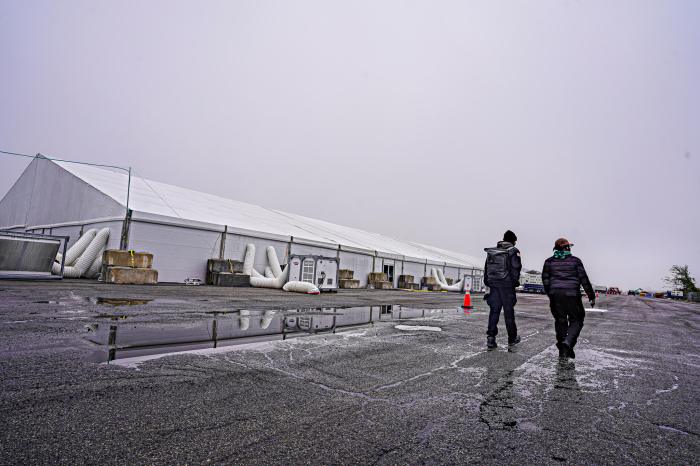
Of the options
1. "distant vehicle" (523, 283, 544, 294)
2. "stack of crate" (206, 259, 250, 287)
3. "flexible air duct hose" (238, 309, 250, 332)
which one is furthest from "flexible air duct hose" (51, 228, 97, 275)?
"distant vehicle" (523, 283, 544, 294)

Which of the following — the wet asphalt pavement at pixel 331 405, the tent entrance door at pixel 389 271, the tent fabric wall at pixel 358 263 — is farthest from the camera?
the tent entrance door at pixel 389 271

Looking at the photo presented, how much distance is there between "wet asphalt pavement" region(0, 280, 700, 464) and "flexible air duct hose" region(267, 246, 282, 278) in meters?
16.8

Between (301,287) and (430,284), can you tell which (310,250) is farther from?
(430,284)

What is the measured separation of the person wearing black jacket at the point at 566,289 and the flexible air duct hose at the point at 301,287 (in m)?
12.4

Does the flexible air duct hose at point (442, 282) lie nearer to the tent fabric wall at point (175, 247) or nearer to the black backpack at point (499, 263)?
the tent fabric wall at point (175, 247)

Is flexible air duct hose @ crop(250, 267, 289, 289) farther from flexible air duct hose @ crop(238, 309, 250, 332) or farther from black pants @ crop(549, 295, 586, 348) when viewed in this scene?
black pants @ crop(549, 295, 586, 348)

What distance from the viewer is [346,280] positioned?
90.0 feet

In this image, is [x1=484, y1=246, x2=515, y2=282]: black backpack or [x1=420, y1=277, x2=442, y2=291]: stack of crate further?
[x1=420, y1=277, x2=442, y2=291]: stack of crate

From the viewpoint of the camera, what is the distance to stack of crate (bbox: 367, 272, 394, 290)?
30867 mm

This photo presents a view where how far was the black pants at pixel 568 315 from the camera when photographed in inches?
235

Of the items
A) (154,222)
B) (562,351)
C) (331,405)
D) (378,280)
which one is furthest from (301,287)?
(331,405)

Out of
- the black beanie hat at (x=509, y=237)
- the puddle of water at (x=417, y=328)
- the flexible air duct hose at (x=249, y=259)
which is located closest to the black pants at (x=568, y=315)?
the black beanie hat at (x=509, y=237)

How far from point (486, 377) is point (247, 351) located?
2.78 m

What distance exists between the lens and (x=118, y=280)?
1689 centimetres
